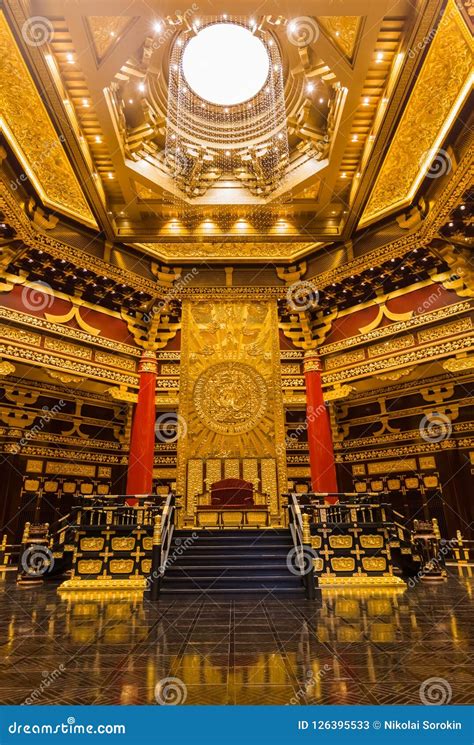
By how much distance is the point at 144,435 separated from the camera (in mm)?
8867

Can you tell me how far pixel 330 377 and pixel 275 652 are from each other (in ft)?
24.6

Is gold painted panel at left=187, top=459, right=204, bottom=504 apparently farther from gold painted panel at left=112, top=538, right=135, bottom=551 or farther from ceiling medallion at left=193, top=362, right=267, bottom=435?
gold painted panel at left=112, top=538, right=135, bottom=551

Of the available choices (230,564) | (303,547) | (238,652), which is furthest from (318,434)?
(238,652)

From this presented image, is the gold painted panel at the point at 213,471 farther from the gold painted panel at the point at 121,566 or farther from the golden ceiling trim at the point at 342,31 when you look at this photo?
the golden ceiling trim at the point at 342,31

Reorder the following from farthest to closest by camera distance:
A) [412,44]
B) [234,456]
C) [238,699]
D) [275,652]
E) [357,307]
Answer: [357,307] → [234,456] → [412,44] → [275,652] → [238,699]

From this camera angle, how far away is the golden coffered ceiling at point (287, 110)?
495 centimetres

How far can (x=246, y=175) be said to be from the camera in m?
8.67

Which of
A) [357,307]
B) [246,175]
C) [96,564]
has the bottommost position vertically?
[96,564]

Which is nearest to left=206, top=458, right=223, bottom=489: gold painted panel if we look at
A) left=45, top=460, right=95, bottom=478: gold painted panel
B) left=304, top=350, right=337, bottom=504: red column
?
left=304, top=350, right=337, bottom=504: red column

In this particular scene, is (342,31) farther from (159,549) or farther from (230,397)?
(159,549)

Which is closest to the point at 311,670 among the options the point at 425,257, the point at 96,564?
the point at 96,564

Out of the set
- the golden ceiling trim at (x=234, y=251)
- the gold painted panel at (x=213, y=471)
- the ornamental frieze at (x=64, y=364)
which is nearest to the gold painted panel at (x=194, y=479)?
the gold painted panel at (x=213, y=471)

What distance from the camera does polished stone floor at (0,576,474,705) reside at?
185 centimetres

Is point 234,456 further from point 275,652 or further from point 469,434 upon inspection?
point 275,652
